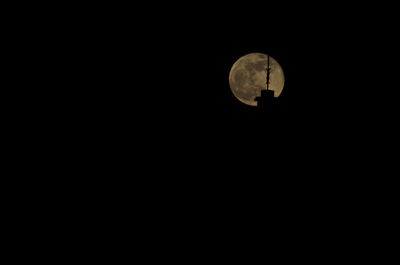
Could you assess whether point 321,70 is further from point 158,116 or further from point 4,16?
point 4,16

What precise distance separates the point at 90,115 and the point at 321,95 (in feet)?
12.8

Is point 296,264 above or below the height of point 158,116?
below

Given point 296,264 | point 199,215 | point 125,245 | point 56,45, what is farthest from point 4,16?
point 296,264

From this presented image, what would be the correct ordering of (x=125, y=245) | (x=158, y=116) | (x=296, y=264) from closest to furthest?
(x=296, y=264)
(x=125, y=245)
(x=158, y=116)

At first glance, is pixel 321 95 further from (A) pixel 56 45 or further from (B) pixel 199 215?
(A) pixel 56 45

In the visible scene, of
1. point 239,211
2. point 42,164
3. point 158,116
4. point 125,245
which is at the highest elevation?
point 158,116

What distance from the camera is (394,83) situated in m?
5.45

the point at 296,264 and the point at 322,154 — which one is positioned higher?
the point at 322,154

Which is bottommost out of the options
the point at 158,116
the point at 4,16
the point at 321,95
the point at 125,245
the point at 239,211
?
the point at 125,245

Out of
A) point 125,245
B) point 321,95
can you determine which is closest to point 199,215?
point 125,245

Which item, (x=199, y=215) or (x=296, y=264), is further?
(x=199, y=215)

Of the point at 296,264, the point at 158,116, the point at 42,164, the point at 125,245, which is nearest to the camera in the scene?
the point at 296,264

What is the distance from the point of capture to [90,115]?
203 inches

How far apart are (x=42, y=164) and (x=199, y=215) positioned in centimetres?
254
